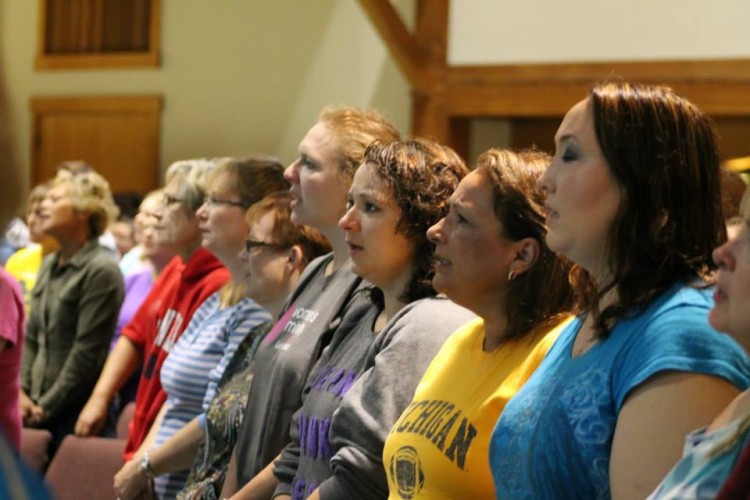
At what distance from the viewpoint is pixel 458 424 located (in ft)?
6.86

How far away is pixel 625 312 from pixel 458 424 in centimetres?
42

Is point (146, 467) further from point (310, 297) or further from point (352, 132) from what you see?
point (352, 132)

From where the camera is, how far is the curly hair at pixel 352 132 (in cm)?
295

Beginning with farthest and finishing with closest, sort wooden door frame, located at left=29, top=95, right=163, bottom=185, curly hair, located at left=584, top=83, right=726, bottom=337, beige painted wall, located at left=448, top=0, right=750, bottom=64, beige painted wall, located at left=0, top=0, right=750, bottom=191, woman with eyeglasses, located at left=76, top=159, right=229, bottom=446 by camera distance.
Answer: wooden door frame, located at left=29, top=95, right=163, bottom=185
beige painted wall, located at left=0, top=0, right=750, bottom=191
beige painted wall, located at left=448, top=0, right=750, bottom=64
woman with eyeglasses, located at left=76, top=159, right=229, bottom=446
curly hair, located at left=584, top=83, right=726, bottom=337

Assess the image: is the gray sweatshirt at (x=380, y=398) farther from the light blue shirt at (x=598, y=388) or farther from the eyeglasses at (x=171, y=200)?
the eyeglasses at (x=171, y=200)

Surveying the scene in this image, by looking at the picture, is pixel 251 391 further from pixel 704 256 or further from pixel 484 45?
pixel 484 45

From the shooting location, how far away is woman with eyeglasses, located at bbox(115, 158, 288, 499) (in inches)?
137

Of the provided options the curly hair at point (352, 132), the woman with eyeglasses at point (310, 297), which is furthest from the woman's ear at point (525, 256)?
the curly hair at point (352, 132)

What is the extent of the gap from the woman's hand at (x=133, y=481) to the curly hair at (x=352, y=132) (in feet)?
3.97

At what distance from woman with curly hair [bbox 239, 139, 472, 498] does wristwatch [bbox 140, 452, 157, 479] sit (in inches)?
38.5

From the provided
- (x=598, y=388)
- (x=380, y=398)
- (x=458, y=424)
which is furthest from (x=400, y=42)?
(x=598, y=388)

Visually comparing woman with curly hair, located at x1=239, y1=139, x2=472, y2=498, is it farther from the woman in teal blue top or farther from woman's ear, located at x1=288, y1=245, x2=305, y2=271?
woman's ear, located at x1=288, y1=245, x2=305, y2=271

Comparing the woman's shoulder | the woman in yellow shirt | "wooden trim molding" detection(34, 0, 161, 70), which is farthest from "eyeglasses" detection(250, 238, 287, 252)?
"wooden trim molding" detection(34, 0, 161, 70)

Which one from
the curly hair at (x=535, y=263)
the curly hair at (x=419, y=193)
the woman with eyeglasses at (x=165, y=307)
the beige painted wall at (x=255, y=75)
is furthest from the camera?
the beige painted wall at (x=255, y=75)
